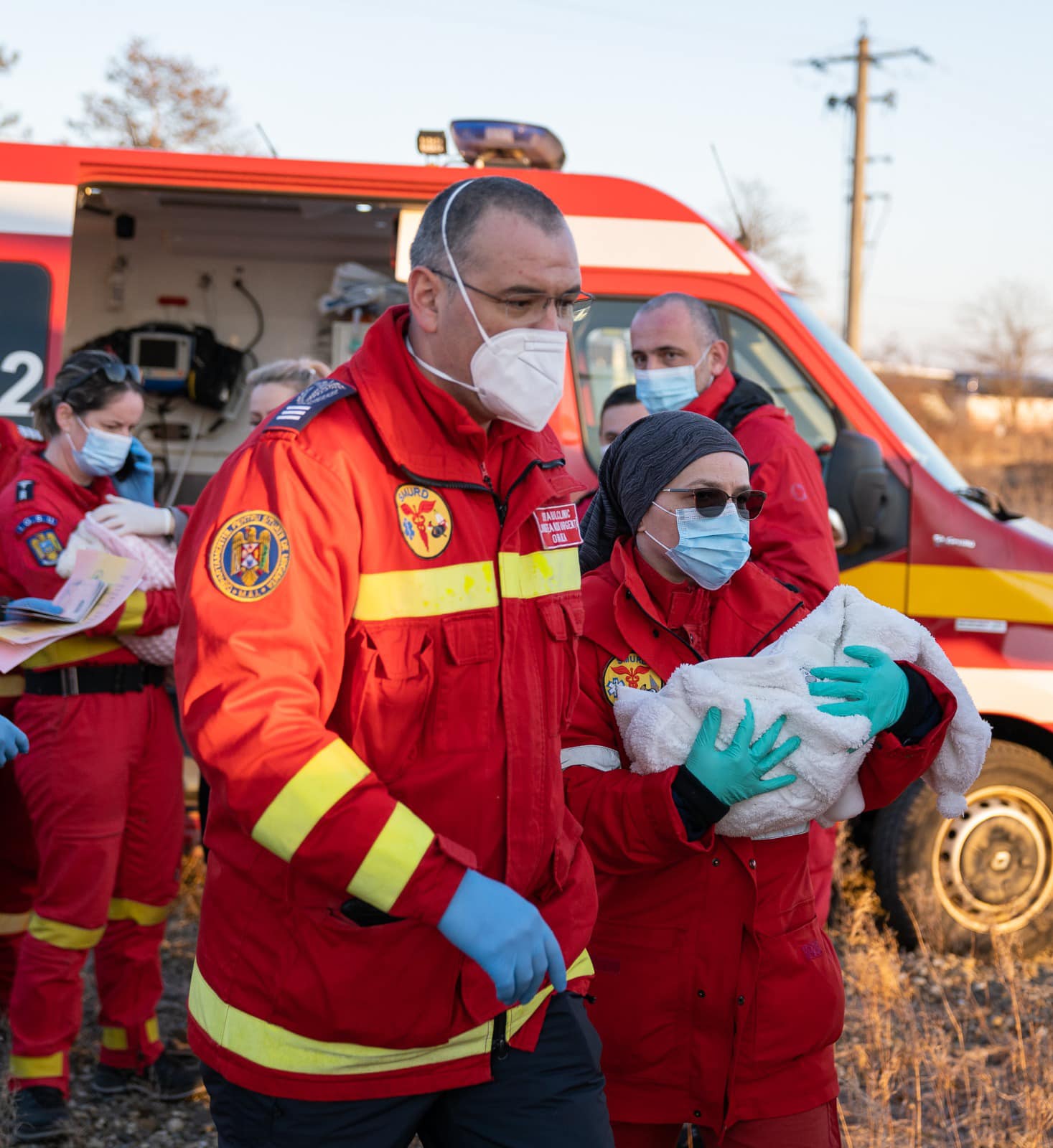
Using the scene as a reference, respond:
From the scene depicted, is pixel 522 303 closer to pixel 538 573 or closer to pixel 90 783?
pixel 538 573

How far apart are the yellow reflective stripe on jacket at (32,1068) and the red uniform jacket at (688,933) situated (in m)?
2.05

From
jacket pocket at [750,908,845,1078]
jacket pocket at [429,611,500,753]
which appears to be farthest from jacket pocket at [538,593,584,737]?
jacket pocket at [750,908,845,1078]

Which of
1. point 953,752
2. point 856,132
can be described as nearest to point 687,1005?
point 953,752

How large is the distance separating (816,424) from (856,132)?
1926 cm

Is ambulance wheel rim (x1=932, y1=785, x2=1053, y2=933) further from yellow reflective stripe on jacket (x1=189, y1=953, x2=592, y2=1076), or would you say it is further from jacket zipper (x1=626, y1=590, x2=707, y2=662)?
yellow reflective stripe on jacket (x1=189, y1=953, x2=592, y2=1076)

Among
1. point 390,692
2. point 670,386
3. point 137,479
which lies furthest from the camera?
point 137,479

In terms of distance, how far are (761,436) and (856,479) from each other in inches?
36.4

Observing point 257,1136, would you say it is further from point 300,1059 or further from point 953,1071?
point 953,1071

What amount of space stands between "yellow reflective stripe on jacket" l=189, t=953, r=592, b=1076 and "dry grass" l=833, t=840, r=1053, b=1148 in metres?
1.69

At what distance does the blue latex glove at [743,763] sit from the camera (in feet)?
6.82

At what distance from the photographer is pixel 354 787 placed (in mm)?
1529

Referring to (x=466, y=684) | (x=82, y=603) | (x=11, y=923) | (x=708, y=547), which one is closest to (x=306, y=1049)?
(x=466, y=684)

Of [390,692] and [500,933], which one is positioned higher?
[390,692]

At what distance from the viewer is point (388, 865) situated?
1.51 m
